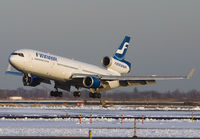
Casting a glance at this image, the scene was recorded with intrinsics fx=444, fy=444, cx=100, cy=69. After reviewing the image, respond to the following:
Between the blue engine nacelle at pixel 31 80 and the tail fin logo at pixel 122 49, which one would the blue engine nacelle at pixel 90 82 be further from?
the tail fin logo at pixel 122 49

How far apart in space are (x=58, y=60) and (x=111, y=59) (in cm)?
1415

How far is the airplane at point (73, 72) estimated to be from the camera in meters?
54.2

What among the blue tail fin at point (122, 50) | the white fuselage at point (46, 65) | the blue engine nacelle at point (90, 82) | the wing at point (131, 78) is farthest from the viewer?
the blue tail fin at point (122, 50)

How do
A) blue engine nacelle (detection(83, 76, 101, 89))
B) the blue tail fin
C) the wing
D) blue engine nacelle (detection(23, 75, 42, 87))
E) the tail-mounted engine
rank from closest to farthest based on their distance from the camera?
1. blue engine nacelle (detection(23, 75, 42, 87))
2. blue engine nacelle (detection(83, 76, 101, 89))
3. the wing
4. the tail-mounted engine
5. the blue tail fin

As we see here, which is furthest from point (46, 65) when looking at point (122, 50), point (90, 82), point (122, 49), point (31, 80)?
point (122, 49)

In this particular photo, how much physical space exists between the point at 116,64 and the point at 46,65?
18127 mm

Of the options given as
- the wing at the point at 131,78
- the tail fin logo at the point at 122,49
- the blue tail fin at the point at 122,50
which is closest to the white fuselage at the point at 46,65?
the wing at the point at 131,78

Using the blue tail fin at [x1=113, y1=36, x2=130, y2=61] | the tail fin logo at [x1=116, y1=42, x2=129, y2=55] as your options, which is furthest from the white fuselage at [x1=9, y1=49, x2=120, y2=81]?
the tail fin logo at [x1=116, y1=42, x2=129, y2=55]

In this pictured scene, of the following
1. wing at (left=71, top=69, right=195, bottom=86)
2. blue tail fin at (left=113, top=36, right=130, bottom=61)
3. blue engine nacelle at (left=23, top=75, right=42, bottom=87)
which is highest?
blue tail fin at (left=113, top=36, right=130, bottom=61)

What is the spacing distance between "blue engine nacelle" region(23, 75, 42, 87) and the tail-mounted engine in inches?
497

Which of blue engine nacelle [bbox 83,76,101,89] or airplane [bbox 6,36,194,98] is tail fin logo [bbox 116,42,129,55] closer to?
airplane [bbox 6,36,194,98]

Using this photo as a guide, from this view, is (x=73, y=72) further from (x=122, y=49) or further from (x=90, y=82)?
(x=122, y=49)

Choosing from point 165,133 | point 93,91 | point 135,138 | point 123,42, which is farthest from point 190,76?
point 135,138

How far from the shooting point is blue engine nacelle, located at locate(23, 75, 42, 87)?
56.2 meters
